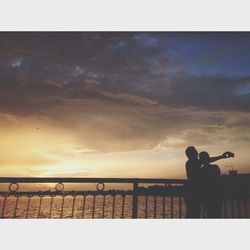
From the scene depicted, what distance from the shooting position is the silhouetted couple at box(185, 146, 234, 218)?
405cm

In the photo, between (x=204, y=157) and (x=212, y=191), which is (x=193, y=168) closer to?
(x=204, y=157)

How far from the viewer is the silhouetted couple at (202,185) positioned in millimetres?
4047

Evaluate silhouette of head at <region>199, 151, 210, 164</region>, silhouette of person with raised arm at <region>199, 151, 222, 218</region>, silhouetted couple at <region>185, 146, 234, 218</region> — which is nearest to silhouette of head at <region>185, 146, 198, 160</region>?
silhouetted couple at <region>185, 146, 234, 218</region>

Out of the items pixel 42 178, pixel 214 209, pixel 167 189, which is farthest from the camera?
pixel 167 189

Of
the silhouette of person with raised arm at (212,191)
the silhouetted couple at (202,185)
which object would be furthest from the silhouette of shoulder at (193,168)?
the silhouette of person with raised arm at (212,191)

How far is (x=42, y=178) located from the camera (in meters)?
3.79

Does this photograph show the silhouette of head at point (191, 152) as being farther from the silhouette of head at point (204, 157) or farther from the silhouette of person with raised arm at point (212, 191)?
the silhouette of person with raised arm at point (212, 191)

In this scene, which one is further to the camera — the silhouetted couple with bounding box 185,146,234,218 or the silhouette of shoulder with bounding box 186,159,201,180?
the silhouette of shoulder with bounding box 186,159,201,180

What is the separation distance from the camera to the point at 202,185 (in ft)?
13.5

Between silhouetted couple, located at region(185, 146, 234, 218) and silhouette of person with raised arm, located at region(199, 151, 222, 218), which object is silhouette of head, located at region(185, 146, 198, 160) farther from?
silhouette of person with raised arm, located at region(199, 151, 222, 218)
